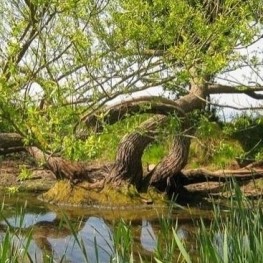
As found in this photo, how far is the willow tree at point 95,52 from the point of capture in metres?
7.39

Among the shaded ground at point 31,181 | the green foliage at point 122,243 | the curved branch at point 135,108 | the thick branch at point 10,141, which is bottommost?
the green foliage at point 122,243

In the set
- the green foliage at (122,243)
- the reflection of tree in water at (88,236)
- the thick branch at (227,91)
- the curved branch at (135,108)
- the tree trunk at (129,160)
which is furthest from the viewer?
the tree trunk at (129,160)

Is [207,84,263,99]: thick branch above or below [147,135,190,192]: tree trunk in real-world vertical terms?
above

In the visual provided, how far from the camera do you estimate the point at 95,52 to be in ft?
26.8

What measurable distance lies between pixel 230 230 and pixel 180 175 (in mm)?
10409

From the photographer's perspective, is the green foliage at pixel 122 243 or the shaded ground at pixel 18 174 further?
the shaded ground at pixel 18 174

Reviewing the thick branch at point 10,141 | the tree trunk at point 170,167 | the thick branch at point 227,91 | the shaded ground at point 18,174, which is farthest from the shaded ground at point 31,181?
the thick branch at point 10,141

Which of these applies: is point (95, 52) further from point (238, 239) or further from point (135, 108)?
point (238, 239)

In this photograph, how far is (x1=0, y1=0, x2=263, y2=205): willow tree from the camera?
24.2ft

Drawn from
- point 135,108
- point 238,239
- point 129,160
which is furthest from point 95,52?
point 129,160

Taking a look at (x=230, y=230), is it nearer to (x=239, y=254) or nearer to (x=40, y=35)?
(x=239, y=254)

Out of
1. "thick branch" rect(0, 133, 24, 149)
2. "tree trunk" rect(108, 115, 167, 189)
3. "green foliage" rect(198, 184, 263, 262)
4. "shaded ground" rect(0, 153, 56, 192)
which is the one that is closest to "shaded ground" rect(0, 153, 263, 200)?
"shaded ground" rect(0, 153, 56, 192)

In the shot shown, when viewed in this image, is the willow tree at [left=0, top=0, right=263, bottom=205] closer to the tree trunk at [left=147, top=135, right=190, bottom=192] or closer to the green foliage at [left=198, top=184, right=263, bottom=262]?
the green foliage at [left=198, top=184, right=263, bottom=262]

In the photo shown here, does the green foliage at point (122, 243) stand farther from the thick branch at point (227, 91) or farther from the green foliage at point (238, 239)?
the thick branch at point (227, 91)
